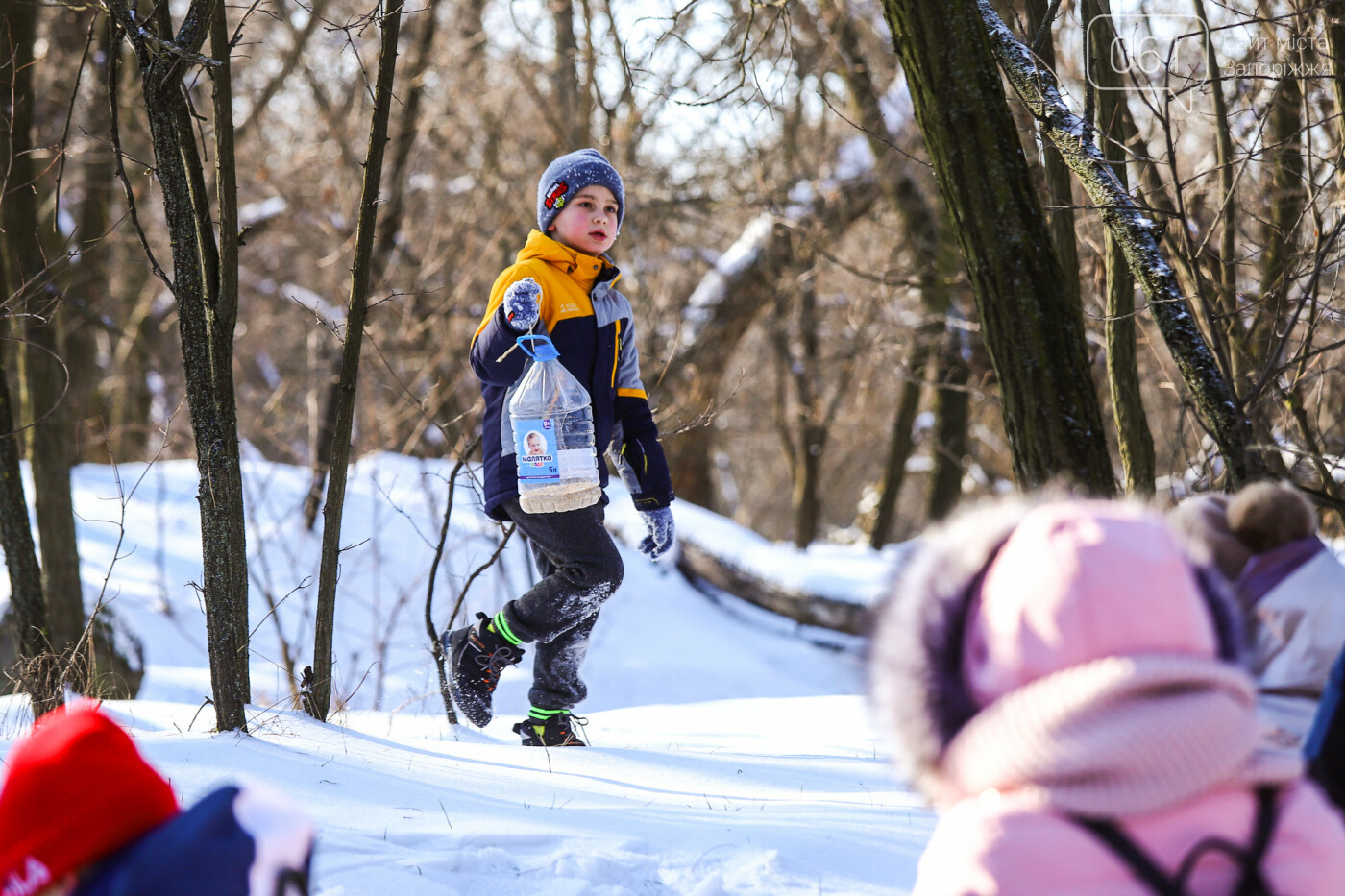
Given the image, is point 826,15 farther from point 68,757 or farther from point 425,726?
point 68,757

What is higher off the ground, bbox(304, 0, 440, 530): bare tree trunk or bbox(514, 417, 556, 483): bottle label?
bbox(304, 0, 440, 530): bare tree trunk

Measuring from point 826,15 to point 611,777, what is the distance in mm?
7968

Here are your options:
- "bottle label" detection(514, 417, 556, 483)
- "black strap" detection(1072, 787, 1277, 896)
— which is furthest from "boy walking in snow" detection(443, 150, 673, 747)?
"black strap" detection(1072, 787, 1277, 896)

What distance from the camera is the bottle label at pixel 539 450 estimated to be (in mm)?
3152

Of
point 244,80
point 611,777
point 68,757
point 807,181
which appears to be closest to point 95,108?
point 244,80

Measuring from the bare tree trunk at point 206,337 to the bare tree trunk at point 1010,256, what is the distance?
1.98m

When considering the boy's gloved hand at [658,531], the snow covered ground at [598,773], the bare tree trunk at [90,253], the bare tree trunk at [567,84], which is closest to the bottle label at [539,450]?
the boy's gloved hand at [658,531]

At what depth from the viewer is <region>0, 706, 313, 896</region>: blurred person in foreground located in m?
1.10

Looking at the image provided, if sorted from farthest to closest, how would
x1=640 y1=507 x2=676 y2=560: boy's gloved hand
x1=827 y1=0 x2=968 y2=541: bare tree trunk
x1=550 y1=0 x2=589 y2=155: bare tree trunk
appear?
x1=827 y1=0 x2=968 y2=541: bare tree trunk < x1=550 y1=0 x2=589 y2=155: bare tree trunk < x1=640 y1=507 x2=676 y2=560: boy's gloved hand

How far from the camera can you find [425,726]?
4312 mm

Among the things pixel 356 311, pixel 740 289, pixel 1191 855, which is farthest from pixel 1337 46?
pixel 740 289

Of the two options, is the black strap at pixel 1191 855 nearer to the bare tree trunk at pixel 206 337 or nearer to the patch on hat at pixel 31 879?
the patch on hat at pixel 31 879

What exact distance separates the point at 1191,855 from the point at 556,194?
2.76 m
